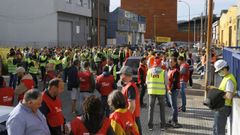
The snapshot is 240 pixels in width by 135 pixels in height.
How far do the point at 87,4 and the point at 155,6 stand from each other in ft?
180

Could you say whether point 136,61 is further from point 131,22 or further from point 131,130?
point 131,22

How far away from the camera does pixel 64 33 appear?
2137 inches

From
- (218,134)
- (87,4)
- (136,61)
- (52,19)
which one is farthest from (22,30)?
(218,134)

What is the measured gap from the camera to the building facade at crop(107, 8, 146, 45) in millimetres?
83438

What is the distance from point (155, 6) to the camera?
116625 mm

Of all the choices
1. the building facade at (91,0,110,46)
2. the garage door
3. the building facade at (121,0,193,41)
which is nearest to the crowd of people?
the garage door

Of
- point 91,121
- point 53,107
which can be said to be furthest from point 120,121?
point 53,107

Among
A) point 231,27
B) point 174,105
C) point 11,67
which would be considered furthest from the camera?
point 231,27

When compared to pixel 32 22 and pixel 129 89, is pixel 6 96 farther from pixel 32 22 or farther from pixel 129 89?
pixel 32 22

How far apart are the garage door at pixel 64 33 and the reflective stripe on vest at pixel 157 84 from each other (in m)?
41.5

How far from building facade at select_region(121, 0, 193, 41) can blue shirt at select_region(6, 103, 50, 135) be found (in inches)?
4060

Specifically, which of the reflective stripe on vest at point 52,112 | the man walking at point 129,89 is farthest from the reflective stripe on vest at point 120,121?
the man walking at point 129,89

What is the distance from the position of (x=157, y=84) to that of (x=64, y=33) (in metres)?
44.3

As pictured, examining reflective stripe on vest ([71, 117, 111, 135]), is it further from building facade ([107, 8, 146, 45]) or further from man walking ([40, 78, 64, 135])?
building facade ([107, 8, 146, 45])
